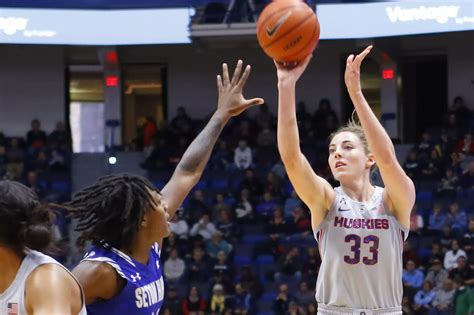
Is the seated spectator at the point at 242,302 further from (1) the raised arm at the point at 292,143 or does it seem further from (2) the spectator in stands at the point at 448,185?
(1) the raised arm at the point at 292,143

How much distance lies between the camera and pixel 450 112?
1798 centimetres

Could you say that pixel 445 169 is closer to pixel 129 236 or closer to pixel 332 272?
pixel 332 272

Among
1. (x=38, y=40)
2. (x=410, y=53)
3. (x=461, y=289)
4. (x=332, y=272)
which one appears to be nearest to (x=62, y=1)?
(x=38, y=40)

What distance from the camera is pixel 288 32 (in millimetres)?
4938

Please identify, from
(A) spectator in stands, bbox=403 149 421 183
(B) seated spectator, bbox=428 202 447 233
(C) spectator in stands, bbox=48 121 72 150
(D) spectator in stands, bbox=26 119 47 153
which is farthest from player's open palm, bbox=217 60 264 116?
(C) spectator in stands, bbox=48 121 72 150

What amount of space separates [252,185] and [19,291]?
13.7 meters

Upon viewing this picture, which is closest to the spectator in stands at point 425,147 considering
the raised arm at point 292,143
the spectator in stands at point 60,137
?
the spectator in stands at point 60,137

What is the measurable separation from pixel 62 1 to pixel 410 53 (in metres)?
6.37

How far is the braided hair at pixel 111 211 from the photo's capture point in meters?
3.91

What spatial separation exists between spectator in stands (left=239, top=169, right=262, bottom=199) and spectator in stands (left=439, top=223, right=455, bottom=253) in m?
3.16

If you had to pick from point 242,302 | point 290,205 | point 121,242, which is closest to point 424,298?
point 242,302

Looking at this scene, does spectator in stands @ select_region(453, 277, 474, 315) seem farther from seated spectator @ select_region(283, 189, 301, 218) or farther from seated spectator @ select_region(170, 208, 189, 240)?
seated spectator @ select_region(170, 208, 189, 240)

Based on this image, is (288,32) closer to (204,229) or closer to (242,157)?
(204,229)

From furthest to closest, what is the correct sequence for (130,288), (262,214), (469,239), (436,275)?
1. (262,214)
2. (469,239)
3. (436,275)
4. (130,288)
